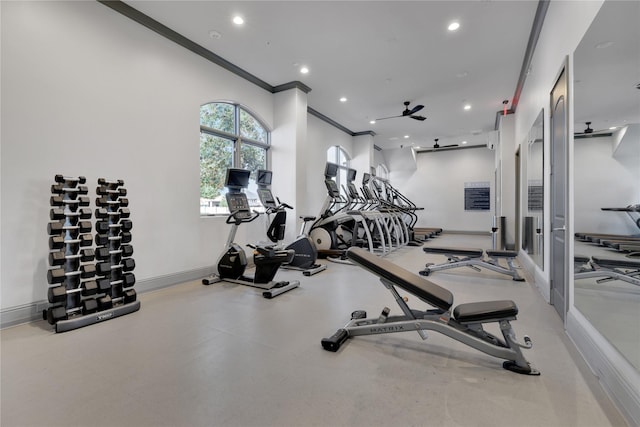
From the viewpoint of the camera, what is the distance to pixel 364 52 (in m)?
4.91

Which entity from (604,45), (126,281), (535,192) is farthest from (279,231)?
(604,45)

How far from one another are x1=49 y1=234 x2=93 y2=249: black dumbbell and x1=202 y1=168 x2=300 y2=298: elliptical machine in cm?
166

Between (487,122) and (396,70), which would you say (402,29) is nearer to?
(396,70)

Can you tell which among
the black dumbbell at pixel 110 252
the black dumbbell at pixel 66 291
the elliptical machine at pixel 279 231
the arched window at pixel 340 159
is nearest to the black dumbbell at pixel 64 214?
the black dumbbell at pixel 110 252

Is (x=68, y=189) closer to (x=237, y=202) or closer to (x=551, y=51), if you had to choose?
(x=237, y=202)

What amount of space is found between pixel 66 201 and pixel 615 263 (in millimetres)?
4648

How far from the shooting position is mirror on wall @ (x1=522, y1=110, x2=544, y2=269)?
376cm

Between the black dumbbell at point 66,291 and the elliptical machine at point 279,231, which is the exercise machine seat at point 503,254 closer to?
the elliptical machine at point 279,231

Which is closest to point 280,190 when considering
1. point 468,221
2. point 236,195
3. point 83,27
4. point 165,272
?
point 236,195

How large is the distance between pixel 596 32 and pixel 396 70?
12.6ft

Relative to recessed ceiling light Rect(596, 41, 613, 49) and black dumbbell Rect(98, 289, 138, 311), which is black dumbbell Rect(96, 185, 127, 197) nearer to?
black dumbbell Rect(98, 289, 138, 311)

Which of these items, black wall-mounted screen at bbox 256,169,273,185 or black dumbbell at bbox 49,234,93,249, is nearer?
black dumbbell at bbox 49,234,93,249

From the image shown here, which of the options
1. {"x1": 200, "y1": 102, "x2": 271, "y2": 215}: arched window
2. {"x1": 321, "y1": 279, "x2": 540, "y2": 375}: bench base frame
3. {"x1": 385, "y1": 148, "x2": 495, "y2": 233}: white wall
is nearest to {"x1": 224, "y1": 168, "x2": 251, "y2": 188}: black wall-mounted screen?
{"x1": 200, "y1": 102, "x2": 271, "y2": 215}: arched window

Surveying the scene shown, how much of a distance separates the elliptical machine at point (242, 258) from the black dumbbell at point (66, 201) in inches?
66.2
